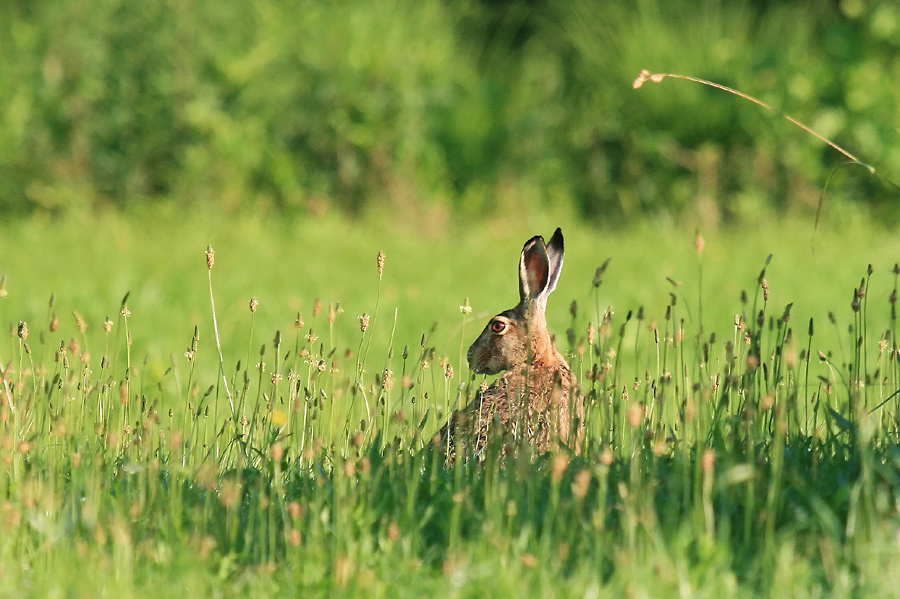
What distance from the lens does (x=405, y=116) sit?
47.1ft

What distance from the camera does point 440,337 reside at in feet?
27.7

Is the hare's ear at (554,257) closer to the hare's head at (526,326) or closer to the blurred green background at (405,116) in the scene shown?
the hare's head at (526,326)

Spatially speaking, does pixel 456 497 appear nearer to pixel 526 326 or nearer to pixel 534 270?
pixel 526 326

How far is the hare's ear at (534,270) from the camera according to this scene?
16.2ft

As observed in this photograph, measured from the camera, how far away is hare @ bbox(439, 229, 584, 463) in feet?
14.2

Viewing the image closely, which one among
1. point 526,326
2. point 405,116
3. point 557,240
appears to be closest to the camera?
point 526,326

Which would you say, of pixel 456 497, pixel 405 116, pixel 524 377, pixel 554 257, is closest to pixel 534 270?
pixel 554 257

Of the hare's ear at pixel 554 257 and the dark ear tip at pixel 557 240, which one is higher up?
the dark ear tip at pixel 557 240

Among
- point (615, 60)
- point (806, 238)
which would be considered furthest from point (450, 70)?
point (806, 238)

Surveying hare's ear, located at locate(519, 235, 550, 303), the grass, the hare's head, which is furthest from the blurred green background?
hare's ear, located at locate(519, 235, 550, 303)

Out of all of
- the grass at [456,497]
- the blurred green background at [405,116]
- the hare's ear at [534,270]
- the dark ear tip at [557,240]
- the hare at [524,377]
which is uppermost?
the blurred green background at [405,116]

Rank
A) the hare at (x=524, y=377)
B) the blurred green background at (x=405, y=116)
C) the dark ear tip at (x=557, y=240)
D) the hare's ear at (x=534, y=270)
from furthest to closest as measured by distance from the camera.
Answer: the blurred green background at (x=405, y=116) < the dark ear tip at (x=557, y=240) < the hare's ear at (x=534, y=270) < the hare at (x=524, y=377)

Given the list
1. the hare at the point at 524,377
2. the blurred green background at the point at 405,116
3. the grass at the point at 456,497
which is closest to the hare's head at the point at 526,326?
the hare at the point at 524,377

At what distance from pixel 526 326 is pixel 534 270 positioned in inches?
9.0
